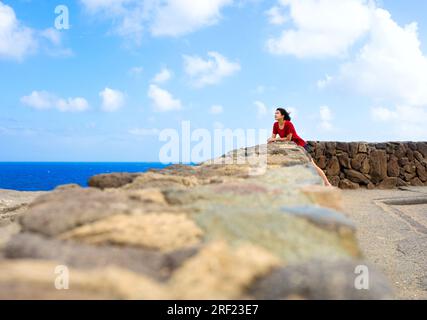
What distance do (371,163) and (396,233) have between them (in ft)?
21.4

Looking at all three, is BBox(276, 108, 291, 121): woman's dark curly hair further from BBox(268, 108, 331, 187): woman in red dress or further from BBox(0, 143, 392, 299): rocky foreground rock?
BBox(0, 143, 392, 299): rocky foreground rock

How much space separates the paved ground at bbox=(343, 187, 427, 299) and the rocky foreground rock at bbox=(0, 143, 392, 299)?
55cm

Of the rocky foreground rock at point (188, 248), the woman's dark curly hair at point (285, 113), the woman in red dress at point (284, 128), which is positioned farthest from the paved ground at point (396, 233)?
the woman's dark curly hair at point (285, 113)

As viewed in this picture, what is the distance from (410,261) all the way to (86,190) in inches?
176

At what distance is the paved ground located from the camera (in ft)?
14.9

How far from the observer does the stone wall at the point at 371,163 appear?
12750mm

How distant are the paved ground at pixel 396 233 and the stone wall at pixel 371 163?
847 mm

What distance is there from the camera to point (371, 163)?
12938 mm

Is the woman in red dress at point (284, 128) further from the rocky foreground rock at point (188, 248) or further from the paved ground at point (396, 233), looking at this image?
the rocky foreground rock at point (188, 248)

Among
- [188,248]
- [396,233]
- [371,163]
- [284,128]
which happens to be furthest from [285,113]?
[371,163]

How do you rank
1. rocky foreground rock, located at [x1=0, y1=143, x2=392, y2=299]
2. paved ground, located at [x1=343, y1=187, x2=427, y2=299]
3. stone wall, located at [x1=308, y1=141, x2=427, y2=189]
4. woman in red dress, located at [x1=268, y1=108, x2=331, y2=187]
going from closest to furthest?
rocky foreground rock, located at [x1=0, y1=143, x2=392, y2=299] → paved ground, located at [x1=343, y1=187, x2=427, y2=299] → woman in red dress, located at [x1=268, y1=108, x2=331, y2=187] → stone wall, located at [x1=308, y1=141, x2=427, y2=189]

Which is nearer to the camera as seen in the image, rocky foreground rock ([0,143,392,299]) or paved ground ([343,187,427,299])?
rocky foreground rock ([0,143,392,299])

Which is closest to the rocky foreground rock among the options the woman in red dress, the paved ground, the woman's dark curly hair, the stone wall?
the paved ground

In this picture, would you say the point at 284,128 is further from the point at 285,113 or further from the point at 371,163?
the point at 371,163
